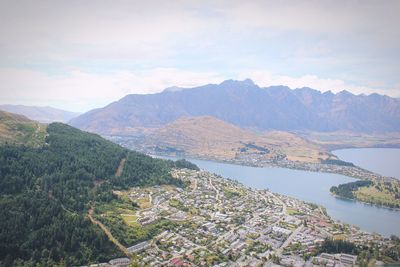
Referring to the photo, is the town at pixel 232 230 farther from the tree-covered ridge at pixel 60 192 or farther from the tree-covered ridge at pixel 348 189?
the tree-covered ridge at pixel 348 189

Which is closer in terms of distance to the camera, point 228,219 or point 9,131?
point 228,219

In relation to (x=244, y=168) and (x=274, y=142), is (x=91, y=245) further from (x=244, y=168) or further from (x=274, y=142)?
(x=274, y=142)

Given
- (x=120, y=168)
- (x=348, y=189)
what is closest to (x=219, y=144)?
(x=348, y=189)

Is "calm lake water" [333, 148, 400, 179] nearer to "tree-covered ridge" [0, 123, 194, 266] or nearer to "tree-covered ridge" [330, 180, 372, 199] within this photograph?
"tree-covered ridge" [330, 180, 372, 199]

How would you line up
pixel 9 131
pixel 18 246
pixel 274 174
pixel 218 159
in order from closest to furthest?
pixel 18 246 → pixel 9 131 → pixel 274 174 → pixel 218 159

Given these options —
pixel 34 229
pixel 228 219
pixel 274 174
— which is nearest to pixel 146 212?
pixel 228 219

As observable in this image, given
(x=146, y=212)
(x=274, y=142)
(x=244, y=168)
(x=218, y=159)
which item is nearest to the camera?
(x=146, y=212)
